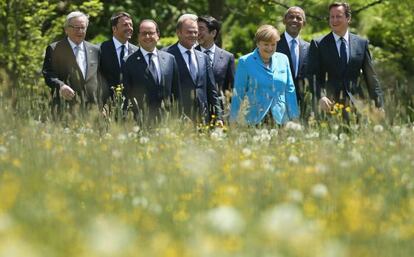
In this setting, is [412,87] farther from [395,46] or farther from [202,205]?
[202,205]

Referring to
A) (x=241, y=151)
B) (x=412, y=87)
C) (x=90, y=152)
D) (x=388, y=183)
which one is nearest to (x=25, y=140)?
(x=90, y=152)

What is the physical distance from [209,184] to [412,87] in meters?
12.5

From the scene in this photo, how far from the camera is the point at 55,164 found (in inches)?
257

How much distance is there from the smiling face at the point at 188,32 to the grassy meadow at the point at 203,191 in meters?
1.73

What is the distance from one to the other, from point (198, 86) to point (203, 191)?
4.11 m

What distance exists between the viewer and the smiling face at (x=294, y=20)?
34.1 feet

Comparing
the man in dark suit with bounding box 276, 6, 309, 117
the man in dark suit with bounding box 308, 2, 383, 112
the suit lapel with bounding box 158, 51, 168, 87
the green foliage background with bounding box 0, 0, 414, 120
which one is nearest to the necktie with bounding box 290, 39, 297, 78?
the man in dark suit with bounding box 276, 6, 309, 117

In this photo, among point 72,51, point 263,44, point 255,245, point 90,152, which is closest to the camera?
point 255,245

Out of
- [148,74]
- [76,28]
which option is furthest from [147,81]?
[76,28]

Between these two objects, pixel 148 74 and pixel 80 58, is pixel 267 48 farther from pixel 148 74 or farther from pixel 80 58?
pixel 80 58

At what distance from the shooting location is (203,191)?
20.0 feet

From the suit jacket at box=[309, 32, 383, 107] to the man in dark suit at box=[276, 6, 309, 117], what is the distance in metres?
0.33

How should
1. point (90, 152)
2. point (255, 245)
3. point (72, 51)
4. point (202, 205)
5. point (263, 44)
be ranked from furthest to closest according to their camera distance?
point (72, 51), point (263, 44), point (90, 152), point (202, 205), point (255, 245)

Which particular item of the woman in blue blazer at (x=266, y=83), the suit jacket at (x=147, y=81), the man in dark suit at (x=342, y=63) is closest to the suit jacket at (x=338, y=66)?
the man in dark suit at (x=342, y=63)
